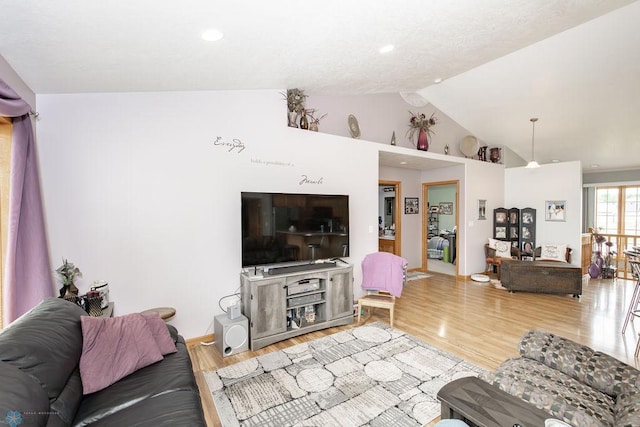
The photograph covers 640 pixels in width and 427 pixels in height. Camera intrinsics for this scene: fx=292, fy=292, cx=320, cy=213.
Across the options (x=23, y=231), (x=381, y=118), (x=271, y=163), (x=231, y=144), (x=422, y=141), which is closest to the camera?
(x=23, y=231)

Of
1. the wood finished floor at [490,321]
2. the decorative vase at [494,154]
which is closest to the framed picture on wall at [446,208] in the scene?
the decorative vase at [494,154]

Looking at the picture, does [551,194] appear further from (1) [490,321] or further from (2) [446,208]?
(1) [490,321]

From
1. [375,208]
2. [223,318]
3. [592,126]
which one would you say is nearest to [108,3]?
[223,318]

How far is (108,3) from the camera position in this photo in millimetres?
1620

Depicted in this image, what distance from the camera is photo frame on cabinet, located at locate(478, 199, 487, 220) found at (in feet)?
20.6

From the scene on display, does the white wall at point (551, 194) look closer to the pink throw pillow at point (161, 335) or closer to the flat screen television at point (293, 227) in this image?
the flat screen television at point (293, 227)

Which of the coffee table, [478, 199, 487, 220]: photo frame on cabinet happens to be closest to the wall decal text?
the coffee table

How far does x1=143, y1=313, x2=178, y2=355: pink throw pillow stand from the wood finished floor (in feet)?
1.81

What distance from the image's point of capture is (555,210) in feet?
20.3

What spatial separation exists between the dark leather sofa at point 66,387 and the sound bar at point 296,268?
1.51m

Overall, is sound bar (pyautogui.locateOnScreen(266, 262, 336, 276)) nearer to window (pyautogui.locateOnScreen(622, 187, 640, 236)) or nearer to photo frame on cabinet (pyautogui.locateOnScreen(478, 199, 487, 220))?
photo frame on cabinet (pyautogui.locateOnScreen(478, 199, 487, 220))

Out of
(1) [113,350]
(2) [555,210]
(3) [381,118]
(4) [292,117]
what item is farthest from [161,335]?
(2) [555,210]

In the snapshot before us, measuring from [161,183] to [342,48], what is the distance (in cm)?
224

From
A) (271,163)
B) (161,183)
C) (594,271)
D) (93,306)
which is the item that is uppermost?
(271,163)
